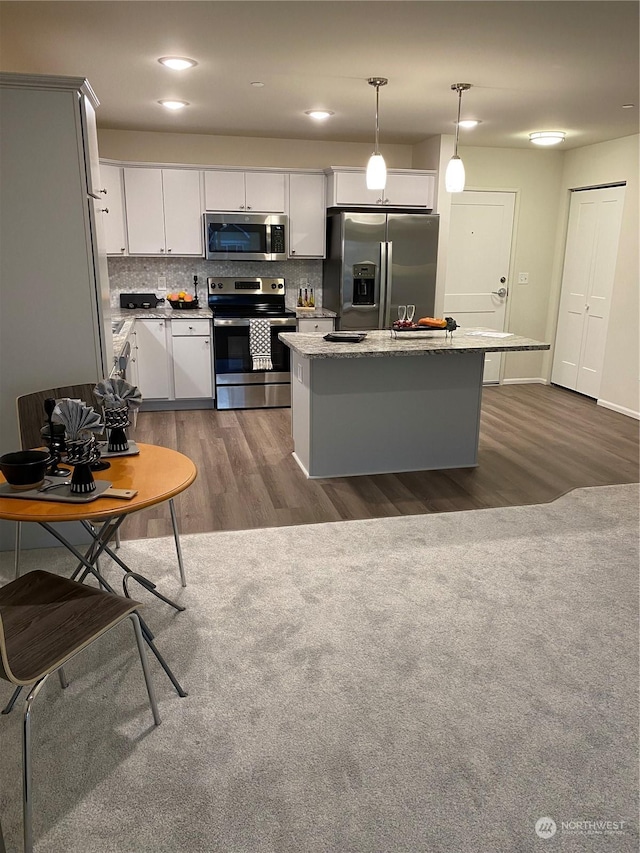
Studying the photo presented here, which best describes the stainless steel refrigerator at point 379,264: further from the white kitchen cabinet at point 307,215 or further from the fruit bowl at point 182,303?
the fruit bowl at point 182,303

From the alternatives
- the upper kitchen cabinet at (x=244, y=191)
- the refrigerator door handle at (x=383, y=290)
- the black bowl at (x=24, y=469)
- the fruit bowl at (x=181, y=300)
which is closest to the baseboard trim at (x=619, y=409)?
the refrigerator door handle at (x=383, y=290)

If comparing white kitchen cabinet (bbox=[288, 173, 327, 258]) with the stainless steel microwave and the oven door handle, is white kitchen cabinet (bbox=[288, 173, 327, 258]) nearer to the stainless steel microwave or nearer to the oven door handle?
the stainless steel microwave

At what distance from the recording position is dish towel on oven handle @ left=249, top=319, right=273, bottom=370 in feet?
20.3

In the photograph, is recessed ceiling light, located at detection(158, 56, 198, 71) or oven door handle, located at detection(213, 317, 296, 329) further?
oven door handle, located at detection(213, 317, 296, 329)

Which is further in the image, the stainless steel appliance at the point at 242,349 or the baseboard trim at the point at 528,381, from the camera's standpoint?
the baseboard trim at the point at 528,381

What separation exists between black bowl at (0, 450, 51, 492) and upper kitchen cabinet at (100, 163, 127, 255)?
13.5ft

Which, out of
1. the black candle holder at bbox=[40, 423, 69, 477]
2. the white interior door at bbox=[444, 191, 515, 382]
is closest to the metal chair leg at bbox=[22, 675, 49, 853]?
the black candle holder at bbox=[40, 423, 69, 477]

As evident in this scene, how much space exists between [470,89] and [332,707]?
3.98m

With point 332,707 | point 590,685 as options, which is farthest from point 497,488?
point 332,707

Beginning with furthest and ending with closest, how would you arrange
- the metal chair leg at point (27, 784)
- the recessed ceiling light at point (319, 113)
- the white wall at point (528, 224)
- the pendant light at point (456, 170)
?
1. the white wall at point (528, 224)
2. the recessed ceiling light at point (319, 113)
3. the pendant light at point (456, 170)
4. the metal chair leg at point (27, 784)

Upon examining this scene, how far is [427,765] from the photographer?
6.60ft

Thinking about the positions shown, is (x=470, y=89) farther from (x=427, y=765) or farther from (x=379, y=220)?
(x=427, y=765)

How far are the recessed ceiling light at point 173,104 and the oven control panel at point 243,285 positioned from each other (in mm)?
1797

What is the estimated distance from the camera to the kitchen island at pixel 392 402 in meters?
4.29
